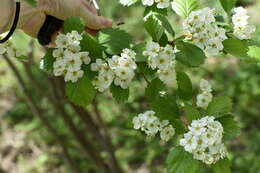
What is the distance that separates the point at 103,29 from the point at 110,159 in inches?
68.2

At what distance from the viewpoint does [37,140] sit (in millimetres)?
4340

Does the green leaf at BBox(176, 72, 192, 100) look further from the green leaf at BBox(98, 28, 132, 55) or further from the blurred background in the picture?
the blurred background

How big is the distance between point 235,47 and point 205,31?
0.36 feet

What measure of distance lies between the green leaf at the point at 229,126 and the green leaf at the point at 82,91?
0.36m

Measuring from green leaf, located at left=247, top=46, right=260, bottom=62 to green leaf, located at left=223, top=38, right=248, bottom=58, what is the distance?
0.03 meters

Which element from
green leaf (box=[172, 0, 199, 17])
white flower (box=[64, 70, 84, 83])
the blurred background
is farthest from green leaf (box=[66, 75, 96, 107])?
the blurred background

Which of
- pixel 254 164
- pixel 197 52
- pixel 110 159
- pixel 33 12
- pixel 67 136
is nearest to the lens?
pixel 197 52

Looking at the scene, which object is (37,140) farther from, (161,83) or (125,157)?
(161,83)

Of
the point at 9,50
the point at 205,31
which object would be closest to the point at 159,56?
the point at 205,31

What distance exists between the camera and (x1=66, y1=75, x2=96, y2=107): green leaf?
1.14 m

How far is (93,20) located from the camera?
1314 mm

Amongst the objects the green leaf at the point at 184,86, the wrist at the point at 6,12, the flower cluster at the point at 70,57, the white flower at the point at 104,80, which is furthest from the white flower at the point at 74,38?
the green leaf at the point at 184,86

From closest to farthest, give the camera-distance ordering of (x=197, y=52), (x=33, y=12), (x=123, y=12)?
(x=197, y=52), (x=33, y=12), (x=123, y=12)

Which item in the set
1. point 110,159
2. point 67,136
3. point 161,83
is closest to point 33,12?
point 161,83
